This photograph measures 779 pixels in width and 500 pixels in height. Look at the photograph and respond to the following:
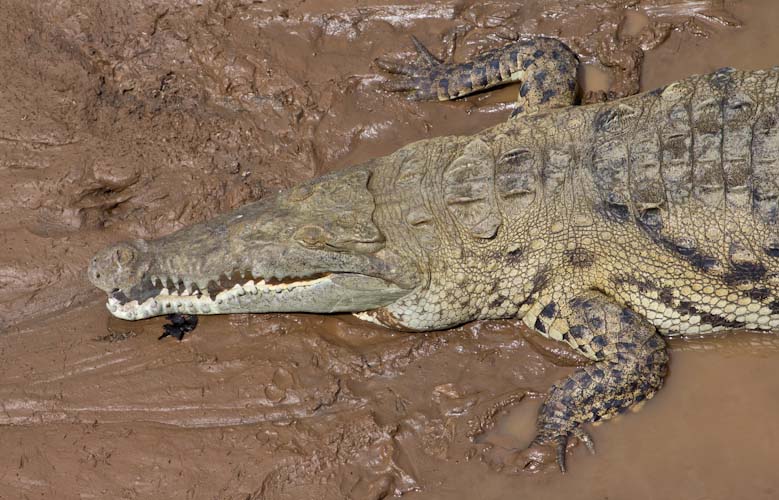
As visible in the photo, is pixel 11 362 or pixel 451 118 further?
pixel 451 118

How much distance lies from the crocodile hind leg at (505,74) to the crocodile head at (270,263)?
50.5 inches

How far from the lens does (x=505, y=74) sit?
500 cm

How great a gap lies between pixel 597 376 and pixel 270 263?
201 centimetres

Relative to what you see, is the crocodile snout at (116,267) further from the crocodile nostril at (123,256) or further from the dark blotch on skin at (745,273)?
the dark blotch on skin at (745,273)

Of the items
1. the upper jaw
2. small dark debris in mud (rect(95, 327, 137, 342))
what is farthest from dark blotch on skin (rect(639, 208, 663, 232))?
small dark debris in mud (rect(95, 327, 137, 342))

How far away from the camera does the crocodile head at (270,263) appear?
13.2 ft

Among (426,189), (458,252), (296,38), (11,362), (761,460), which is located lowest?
(761,460)

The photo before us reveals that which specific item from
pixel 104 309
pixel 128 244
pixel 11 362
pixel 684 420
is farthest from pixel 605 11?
pixel 11 362

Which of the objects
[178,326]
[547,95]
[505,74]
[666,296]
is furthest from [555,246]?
[178,326]

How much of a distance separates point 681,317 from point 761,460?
0.89 meters

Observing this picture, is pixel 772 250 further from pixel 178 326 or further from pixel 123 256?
pixel 123 256

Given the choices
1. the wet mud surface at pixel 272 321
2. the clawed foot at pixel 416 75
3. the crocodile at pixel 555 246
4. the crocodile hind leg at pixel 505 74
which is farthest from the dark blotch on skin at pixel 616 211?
the clawed foot at pixel 416 75

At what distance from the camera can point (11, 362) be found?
4242 mm

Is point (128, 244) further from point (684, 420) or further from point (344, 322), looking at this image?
point (684, 420)
